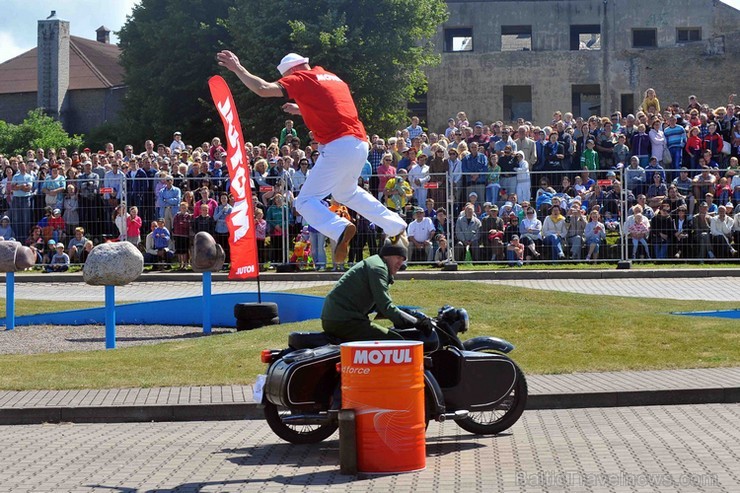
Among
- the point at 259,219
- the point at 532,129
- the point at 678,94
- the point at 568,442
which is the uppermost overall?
the point at 678,94

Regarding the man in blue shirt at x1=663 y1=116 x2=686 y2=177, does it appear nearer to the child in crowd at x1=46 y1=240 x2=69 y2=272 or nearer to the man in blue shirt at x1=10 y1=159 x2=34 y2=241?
the child in crowd at x1=46 y1=240 x2=69 y2=272

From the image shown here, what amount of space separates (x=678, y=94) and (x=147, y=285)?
37352mm

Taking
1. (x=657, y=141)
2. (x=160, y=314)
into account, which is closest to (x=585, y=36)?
(x=657, y=141)

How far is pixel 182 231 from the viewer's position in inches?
1018

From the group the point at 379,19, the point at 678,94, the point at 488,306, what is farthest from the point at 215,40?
the point at 488,306

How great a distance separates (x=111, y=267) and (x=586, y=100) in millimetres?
44861

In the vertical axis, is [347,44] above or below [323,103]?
above

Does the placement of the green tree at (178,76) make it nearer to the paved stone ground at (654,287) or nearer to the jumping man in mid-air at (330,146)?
the paved stone ground at (654,287)

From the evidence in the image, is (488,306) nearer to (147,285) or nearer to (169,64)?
(147,285)

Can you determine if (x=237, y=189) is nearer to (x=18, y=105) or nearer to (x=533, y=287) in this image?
(x=533, y=287)

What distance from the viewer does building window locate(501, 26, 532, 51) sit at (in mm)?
60312

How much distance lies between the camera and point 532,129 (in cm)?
2798

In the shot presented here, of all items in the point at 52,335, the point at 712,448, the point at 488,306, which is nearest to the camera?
the point at 712,448

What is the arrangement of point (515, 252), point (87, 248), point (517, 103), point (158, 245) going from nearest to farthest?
point (515, 252)
point (158, 245)
point (87, 248)
point (517, 103)
